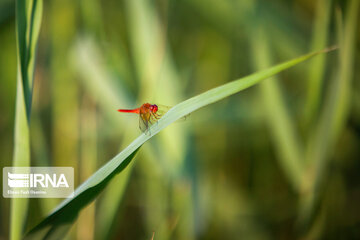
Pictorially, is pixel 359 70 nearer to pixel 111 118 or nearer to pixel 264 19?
pixel 264 19

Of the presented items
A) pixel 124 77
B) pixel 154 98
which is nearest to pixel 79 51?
pixel 124 77

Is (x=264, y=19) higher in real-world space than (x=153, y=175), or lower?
higher

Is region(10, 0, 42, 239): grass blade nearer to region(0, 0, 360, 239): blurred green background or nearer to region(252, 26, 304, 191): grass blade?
region(0, 0, 360, 239): blurred green background

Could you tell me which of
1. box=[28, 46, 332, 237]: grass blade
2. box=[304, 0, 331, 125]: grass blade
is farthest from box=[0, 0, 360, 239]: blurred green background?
box=[28, 46, 332, 237]: grass blade

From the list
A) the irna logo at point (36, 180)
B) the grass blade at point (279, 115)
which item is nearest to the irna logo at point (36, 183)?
the irna logo at point (36, 180)

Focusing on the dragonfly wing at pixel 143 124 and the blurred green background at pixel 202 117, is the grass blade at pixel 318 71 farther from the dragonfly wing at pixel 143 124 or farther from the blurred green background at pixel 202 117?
the dragonfly wing at pixel 143 124

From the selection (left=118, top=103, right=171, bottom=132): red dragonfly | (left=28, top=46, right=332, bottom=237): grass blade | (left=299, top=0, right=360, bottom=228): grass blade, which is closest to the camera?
(left=28, top=46, right=332, bottom=237): grass blade

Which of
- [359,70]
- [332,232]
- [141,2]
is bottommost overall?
[332,232]

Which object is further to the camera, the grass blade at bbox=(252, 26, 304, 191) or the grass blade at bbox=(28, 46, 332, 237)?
the grass blade at bbox=(252, 26, 304, 191)
